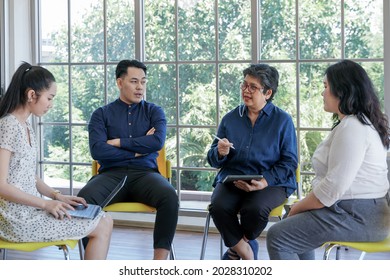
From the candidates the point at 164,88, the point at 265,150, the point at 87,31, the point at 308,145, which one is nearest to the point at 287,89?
the point at 308,145

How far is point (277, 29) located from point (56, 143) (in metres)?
2.13

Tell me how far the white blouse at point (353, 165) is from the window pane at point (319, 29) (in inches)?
72.5

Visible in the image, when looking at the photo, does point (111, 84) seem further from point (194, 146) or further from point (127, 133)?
point (127, 133)

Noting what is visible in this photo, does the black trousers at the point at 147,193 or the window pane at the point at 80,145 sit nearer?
the black trousers at the point at 147,193

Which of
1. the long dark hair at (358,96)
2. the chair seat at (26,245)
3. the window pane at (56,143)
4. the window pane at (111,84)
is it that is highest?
the window pane at (111,84)

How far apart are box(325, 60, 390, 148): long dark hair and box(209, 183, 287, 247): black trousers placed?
88 centimetres

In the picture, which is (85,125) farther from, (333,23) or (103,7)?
(333,23)

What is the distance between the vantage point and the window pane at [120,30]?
539cm

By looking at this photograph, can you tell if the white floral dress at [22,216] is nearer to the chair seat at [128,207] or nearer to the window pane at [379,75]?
the chair seat at [128,207]

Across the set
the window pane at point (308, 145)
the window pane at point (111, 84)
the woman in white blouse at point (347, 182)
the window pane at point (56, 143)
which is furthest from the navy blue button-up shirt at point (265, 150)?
the window pane at point (56, 143)

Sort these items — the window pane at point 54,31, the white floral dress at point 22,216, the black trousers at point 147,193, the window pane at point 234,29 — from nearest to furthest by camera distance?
1. the white floral dress at point 22,216
2. the black trousers at point 147,193
3. the window pane at point 234,29
4. the window pane at point 54,31

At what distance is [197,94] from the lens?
17.1ft

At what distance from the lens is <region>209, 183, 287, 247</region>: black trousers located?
12.2 ft
